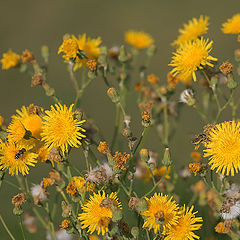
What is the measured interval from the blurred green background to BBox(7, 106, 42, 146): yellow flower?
397cm

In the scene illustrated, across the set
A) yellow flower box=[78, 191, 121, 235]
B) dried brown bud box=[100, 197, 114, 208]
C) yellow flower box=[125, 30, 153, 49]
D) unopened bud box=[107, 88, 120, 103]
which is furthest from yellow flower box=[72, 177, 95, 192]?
yellow flower box=[125, 30, 153, 49]

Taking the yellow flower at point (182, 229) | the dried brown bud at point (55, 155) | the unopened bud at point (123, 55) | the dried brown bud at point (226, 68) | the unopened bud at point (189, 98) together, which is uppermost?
the unopened bud at point (123, 55)

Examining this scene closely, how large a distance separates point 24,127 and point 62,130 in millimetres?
201

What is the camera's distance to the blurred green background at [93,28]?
21.6 feet

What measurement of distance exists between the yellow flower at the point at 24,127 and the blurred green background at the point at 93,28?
3966mm

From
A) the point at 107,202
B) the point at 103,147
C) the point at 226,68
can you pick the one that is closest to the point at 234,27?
the point at 226,68

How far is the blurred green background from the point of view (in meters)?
6.59

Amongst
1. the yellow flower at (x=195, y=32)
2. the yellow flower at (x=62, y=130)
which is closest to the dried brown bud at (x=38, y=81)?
the yellow flower at (x=62, y=130)

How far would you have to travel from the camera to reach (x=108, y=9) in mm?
8430

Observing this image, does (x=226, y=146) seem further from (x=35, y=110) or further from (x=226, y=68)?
(x=35, y=110)

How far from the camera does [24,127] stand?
1.96 meters

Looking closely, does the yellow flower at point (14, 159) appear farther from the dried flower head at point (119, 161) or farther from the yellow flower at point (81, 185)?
the dried flower head at point (119, 161)

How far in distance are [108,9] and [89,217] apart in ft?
23.6

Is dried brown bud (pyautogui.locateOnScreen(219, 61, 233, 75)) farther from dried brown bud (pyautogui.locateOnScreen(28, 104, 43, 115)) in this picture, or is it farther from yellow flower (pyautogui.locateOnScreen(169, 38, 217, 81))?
dried brown bud (pyautogui.locateOnScreen(28, 104, 43, 115))
